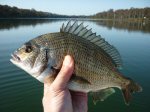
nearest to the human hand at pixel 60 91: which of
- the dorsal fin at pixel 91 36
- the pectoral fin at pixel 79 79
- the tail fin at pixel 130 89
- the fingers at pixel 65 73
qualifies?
the fingers at pixel 65 73

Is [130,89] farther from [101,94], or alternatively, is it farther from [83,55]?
[83,55]

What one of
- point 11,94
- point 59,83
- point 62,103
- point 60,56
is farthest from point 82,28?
point 11,94

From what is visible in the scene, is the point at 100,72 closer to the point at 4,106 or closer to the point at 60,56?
the point at 60,56

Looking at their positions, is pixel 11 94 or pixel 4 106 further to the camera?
pixel 11 94

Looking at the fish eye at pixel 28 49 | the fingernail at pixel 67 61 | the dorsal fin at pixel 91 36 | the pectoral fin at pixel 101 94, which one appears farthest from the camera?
the pectoral fin at pixel 101 94

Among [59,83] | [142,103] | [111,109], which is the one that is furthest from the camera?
[142,103]

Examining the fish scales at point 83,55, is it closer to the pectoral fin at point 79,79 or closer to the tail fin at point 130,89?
the pectoral fin at point 79,79

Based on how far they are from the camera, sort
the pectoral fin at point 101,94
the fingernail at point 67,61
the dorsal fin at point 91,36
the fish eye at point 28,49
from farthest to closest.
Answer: the pectoral fin at point 101,94 → the dorsal fin at point 91,36 → the fish eye at point 28,49 → the fingernail at point 67,61
